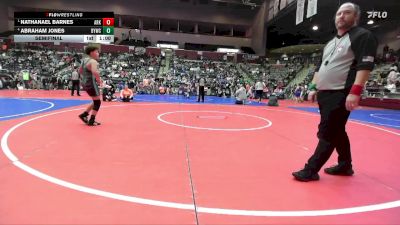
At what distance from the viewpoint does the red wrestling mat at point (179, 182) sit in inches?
87.2

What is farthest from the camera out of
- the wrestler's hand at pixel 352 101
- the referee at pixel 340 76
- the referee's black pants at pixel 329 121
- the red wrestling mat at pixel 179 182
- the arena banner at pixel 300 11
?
the arena banner at pixel 300 11

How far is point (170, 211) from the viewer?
2248 millimetres

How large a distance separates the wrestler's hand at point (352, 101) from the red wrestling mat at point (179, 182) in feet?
2.60

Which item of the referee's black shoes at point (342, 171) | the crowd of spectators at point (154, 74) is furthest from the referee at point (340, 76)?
the crowd of spectators at point (154, 74)

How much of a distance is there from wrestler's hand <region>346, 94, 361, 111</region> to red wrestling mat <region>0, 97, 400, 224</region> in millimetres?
794

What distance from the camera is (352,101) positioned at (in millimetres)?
2719

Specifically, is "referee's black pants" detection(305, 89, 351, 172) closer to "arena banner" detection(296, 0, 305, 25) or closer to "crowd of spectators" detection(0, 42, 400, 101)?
"crowd of spectators" detection(0, 42, 400, 101)

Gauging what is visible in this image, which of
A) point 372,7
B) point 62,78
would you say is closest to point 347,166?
point 372,7

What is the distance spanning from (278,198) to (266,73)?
104ft

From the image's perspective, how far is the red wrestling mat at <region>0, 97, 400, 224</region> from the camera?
221cm

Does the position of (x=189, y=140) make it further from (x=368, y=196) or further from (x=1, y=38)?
(x=1, y=38)

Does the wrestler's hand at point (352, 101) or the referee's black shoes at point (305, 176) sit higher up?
the wrestler's hand at point (352, 101)

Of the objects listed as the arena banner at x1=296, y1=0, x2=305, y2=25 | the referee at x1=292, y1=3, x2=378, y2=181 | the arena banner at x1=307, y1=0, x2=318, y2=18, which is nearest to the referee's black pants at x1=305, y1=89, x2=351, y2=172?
the referee at x1=292, y1=3, x2=378, y2=181

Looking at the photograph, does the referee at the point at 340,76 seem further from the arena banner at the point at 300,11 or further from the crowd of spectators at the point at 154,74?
the arena banner at the point at 300,11
